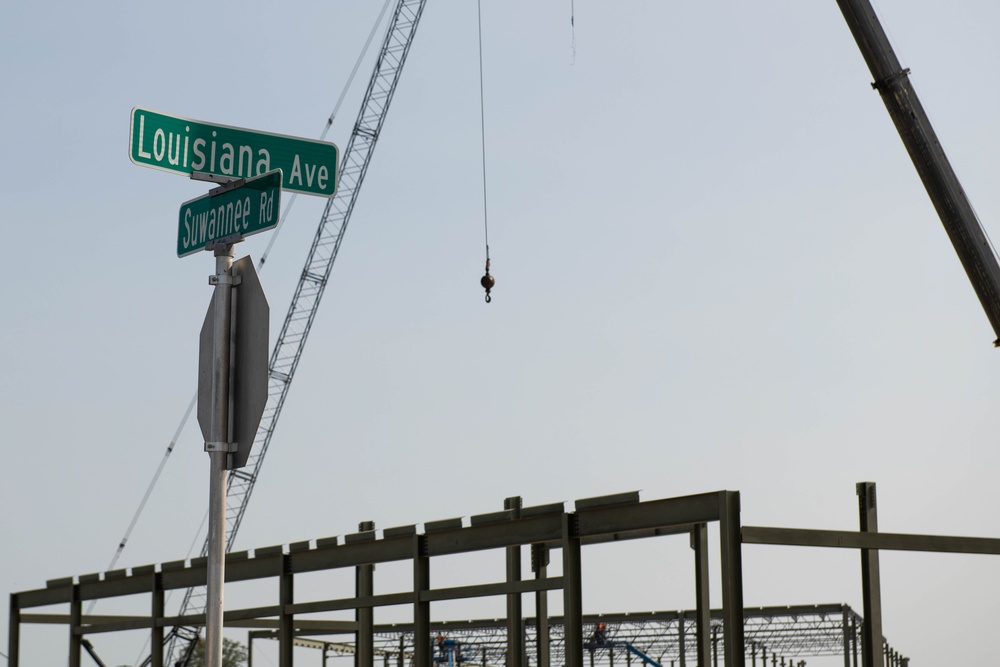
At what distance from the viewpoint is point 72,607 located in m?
24.1

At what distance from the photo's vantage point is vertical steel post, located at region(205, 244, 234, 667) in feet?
20.5

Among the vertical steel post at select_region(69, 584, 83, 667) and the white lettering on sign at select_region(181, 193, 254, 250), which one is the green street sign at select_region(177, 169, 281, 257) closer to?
the white lettering on sign at select_region(181, 193, 254, 250)

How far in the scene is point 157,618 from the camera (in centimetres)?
2145

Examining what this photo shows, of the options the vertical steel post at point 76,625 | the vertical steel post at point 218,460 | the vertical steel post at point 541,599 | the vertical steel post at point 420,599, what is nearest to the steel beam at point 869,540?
the vertical steel post at point 541,599

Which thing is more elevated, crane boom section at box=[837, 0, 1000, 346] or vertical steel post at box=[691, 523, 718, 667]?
crane boom section at box=[837, 0, 1000, 346]

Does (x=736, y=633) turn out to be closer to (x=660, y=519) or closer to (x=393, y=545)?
(x=660, y=519)

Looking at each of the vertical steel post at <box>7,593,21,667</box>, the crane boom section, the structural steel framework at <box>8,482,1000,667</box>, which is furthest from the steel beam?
the vertical steel post at <box>7,593,21,667</box>

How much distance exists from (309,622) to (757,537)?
16454mm

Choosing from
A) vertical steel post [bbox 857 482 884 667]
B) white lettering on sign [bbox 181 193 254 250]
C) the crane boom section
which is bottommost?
vertical steel post [bbox 857 482 884 667]

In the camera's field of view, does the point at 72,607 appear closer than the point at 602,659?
Yes

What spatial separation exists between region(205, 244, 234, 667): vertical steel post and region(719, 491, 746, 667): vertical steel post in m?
6.41

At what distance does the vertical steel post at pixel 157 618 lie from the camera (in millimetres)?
21438

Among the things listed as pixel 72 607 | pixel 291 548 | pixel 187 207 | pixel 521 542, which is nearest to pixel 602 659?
pixel 72 607

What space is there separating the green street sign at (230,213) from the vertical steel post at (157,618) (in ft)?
49.8
